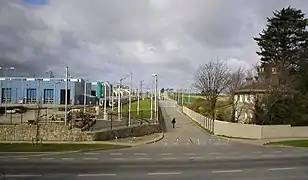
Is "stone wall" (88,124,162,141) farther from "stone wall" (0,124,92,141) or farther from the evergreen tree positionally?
the evergreen tree

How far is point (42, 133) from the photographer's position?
41.3 metres

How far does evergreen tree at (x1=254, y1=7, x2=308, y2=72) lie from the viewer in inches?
2830

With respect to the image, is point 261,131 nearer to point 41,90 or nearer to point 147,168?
point 147,168

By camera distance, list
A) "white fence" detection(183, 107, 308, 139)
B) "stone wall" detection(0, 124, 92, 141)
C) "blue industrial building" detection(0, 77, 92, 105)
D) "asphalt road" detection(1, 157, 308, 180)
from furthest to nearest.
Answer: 1. "blue industrial building" detection(0, 77, 92, 105)
2. "white fence" detection(183, 107, 308, 139)
3. "stone wall" detection(0, 124, 92, 141)
4. "asphalt road" detection(1, 157, 308, 180)

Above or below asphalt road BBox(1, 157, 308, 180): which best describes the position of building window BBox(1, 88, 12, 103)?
above

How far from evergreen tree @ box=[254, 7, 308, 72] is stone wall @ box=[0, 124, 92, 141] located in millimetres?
41231

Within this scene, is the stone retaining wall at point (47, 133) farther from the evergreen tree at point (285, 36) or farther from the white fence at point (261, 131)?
the evergreen tree at point (285, 36)

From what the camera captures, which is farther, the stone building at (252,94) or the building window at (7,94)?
the building window at (7,94)

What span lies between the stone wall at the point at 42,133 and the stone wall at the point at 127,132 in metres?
1.35

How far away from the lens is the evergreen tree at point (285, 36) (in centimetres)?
7188

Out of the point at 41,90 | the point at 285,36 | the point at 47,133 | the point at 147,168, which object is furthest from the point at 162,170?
the point at 41,90

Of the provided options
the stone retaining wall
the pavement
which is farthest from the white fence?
the pavement

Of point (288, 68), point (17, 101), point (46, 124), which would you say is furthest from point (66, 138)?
point (17, 101)

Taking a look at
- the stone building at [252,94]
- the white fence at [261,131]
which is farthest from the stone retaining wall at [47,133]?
the stone building at [252,94]
